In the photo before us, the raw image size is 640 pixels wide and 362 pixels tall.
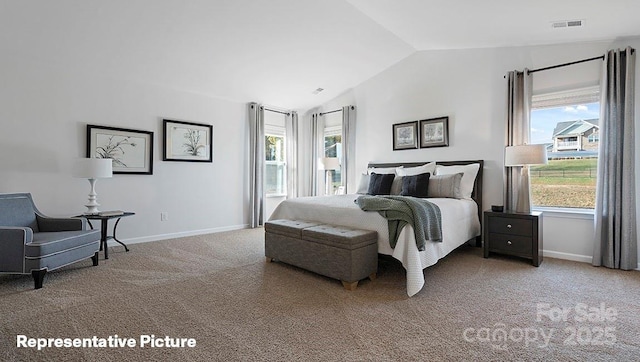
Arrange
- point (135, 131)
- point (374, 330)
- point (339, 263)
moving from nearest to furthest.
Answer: point (374, 330) → point (339, 263) → point (135, 131)

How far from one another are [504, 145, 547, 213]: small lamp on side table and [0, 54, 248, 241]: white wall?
4492mm

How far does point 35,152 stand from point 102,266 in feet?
5.75

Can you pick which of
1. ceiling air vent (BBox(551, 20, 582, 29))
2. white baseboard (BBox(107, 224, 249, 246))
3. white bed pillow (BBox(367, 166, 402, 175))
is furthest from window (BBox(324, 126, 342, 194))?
ceiling air vent (BBox(551, 20, 582, 29))

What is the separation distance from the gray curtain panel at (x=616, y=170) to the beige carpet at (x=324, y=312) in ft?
0.99

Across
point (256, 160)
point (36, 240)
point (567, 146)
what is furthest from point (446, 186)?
point (36, 240)

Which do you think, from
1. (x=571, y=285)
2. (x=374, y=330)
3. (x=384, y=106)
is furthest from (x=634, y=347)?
(x=384, y=106)

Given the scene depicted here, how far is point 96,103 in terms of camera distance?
430cm

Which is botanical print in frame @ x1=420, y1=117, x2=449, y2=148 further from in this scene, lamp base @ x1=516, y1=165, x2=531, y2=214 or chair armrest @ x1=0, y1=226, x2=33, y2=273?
chair armrest @ x1=0, y1=226, x2=33, y2=273

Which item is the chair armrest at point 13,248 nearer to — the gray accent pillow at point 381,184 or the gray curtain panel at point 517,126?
the gray accent pillow at point 381,184

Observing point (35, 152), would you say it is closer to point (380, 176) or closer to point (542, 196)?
point (380, 176)

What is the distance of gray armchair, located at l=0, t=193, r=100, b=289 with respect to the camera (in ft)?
9.25

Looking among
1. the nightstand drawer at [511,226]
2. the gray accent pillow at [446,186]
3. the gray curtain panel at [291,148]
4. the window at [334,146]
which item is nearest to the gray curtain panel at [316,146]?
the window at [334,146]

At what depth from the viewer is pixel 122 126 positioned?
4.55 m

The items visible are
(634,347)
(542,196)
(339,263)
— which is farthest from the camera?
(542,196)
